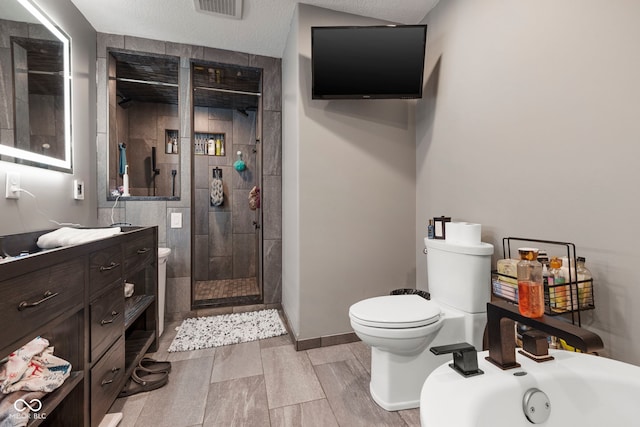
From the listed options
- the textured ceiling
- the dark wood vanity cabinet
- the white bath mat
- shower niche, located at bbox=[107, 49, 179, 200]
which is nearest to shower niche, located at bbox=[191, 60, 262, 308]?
shower niche, located at bbox=[107, 49, 179, 200]

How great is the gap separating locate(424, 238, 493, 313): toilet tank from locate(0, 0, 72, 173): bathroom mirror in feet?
7.76

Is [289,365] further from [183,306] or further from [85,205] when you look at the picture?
[85,205]

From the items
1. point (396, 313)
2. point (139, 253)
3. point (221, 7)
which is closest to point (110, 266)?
point (139, 253)

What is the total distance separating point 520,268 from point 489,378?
0.35 m

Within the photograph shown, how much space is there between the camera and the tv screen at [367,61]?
1927 millimetres

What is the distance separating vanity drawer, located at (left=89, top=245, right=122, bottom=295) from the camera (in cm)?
123

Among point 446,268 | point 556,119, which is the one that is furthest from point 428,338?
point 556,119

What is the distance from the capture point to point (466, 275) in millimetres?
1538

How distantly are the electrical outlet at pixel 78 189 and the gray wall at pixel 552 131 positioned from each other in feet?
8.76

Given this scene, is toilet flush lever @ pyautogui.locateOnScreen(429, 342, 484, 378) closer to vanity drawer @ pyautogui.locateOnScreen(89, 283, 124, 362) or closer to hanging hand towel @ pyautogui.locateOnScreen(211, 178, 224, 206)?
vanity drawer @ pyautogui.locateOnScreen(89, 283, 124, 362)

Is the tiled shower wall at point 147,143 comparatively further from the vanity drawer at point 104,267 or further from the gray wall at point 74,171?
the vanity drawer at point 104,267

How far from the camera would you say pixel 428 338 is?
4.95 ft

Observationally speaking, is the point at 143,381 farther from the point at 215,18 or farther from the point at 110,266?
the point at 215,18

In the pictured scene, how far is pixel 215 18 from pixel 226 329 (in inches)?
100
